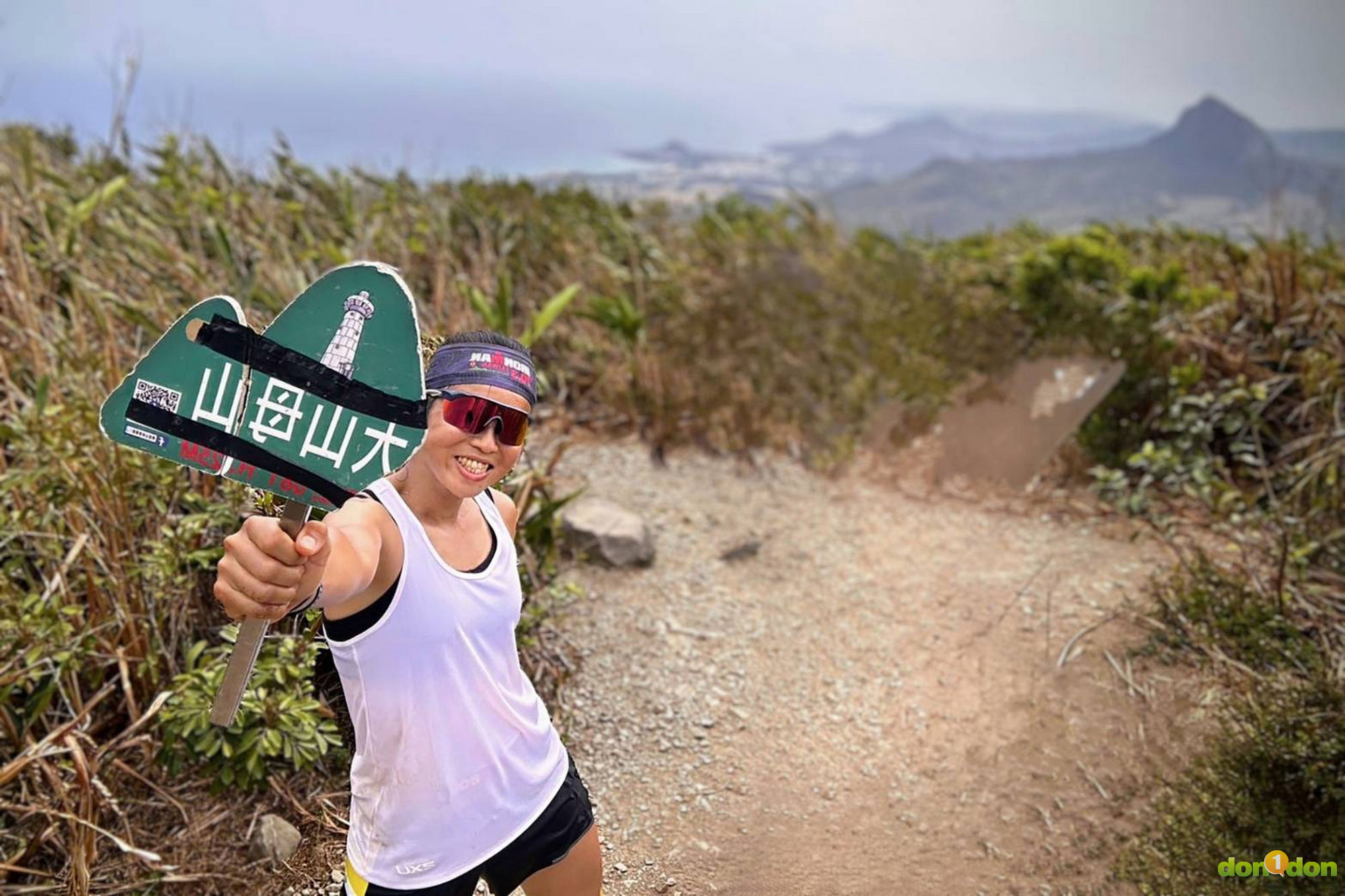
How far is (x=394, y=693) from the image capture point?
1.38m

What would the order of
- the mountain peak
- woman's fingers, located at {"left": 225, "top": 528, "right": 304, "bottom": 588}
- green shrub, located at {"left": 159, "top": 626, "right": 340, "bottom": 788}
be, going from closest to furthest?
1. woman's fingers, located at {"left": 225, "top": 528, "right": 304, "bottom": 588}
2. green shrub, located at {"left": 159, "top": 626, "right": 340, "bottom": 788}
3. the mountain peak

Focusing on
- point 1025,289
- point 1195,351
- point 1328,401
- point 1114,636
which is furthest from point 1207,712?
point 1025,289

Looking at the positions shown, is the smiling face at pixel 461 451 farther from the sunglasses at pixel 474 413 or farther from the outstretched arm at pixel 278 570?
the outstretched arm at pixel 278 570

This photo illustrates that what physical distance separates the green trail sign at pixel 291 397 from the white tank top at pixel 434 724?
0.17m

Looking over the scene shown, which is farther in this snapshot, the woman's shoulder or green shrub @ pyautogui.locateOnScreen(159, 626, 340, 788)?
green shrub @ pyautogui.locateOnScreen(159, 626, 340, 788)

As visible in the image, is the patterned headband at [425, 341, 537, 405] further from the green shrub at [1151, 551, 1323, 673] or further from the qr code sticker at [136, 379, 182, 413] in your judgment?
the green shrub at [1151, 551, 1323, 673]

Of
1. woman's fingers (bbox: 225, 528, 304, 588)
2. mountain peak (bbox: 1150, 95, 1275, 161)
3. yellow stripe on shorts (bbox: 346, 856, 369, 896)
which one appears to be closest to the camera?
woman's fingers (bbox: 225, 528, 304, 588)

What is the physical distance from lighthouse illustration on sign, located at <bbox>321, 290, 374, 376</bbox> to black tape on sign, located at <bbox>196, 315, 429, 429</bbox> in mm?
10

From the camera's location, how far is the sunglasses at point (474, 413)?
143 centimetres

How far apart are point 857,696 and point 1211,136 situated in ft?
78.1

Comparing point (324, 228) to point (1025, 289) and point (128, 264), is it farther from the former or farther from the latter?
point (1025, 289)

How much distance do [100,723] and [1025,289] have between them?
15.8 ft

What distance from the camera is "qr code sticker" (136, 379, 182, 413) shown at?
3.98 feet

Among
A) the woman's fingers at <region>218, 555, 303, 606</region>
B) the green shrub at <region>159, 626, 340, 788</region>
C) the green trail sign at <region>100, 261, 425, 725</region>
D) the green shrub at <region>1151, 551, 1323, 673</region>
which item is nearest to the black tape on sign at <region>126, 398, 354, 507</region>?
the green trail sign at <region>100, 261, 425, 725</region>
